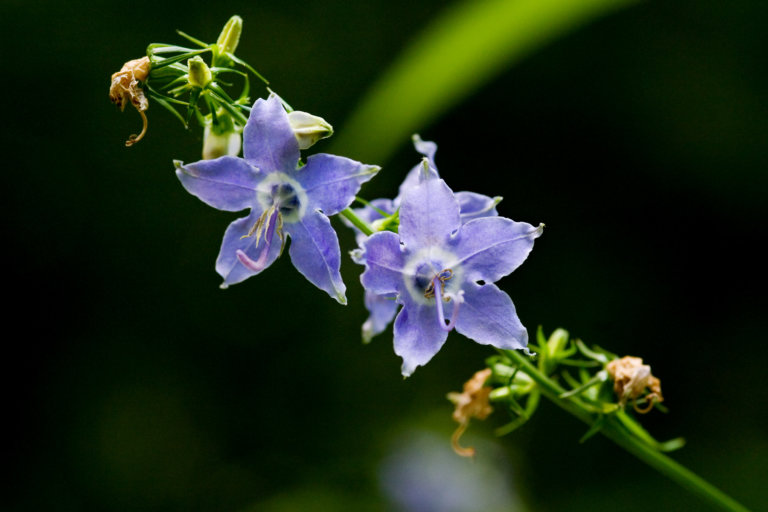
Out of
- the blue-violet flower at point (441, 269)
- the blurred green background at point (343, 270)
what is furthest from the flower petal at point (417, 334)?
the blurred green background at point (343, 270)

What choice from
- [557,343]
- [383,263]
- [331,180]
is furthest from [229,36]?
[557,343]

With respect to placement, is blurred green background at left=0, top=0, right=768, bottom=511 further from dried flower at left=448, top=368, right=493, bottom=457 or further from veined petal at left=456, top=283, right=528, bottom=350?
veined petal at left=456, top=283, right=528, bottom=350

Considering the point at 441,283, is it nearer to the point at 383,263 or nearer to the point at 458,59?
the point at 383,263

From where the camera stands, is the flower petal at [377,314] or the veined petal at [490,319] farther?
the flower petal at [377,314]

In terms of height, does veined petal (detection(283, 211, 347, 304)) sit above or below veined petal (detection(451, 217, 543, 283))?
below

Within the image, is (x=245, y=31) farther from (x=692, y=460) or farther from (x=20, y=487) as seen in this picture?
(x=692, y=460)

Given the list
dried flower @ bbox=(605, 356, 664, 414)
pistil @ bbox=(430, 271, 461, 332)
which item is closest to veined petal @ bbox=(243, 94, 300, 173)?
pistil @ bbox=(430, 271, 461, 332)

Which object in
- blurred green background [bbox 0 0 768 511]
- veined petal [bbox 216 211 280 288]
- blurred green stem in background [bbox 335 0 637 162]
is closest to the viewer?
veined petal [bbox 216 211 280 288]

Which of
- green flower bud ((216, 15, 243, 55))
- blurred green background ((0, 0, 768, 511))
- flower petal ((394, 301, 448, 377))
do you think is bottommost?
blurred green background ((0, 0, 768, 511))

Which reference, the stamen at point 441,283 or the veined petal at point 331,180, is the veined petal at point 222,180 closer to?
the veined petal at point 331,180
